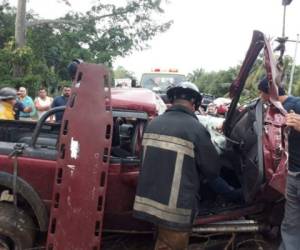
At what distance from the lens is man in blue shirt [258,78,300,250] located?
3467mm

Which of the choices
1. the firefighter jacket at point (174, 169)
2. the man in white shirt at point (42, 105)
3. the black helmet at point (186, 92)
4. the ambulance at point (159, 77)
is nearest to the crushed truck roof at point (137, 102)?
the black helmet at point (186, 92)

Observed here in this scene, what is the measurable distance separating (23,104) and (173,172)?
5.69 m

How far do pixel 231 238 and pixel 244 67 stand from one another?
143cm

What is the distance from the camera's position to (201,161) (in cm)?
338

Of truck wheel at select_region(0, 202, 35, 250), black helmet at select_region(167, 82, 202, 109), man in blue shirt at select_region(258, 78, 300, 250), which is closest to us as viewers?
man in blue shirt at select_region(258, 78, 300, 250)

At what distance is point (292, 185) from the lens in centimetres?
347

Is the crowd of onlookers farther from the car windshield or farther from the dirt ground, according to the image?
the car windshield

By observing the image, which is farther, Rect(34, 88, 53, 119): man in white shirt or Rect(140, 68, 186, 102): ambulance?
Rect(140, 68, 186, 102): ambulance

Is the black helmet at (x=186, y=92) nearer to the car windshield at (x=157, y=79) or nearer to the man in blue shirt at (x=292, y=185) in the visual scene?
the man in blue shirt at (x=292, y=185)

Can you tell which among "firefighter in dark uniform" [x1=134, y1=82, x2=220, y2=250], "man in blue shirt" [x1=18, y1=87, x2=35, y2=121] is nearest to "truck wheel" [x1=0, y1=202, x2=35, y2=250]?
"firefighter in dark uniform" [x1=134, y1=82, x2=220, y2=250]

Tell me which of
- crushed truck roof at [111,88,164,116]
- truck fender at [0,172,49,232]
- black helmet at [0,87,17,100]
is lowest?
truck fender at [0,172,49,232]

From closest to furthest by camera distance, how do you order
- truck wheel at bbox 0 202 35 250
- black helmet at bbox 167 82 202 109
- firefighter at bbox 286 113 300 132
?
firefighter at bbox 286 113 300 132 → black helmet at bbox 167 82 202 109 → truck wheel at bbox 0 202 35 250

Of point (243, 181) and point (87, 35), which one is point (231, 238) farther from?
point (87, 35)

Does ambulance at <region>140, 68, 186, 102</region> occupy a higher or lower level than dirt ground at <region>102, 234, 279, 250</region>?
higher
